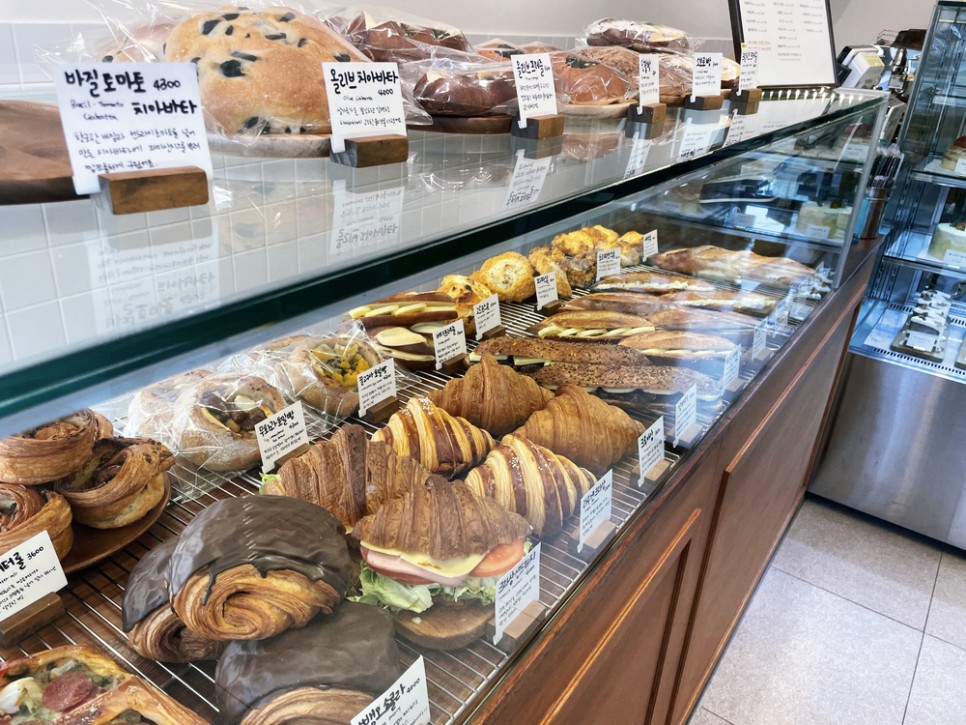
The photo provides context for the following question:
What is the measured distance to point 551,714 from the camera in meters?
1.02

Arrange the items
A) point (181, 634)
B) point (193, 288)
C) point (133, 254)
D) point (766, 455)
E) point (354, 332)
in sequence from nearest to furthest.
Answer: point (193, 288), point (133, 254), point (181, 634), point (354, 332), point (766, 455)

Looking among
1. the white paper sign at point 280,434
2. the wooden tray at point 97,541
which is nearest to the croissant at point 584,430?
the white paper sign at point 280,434

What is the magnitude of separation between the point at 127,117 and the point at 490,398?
0.76 m

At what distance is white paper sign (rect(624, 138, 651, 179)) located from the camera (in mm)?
1065

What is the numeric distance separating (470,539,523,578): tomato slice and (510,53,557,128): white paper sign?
78cm

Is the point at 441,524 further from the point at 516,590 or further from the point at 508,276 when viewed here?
the point at 508,276

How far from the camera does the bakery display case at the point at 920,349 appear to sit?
2.74 m

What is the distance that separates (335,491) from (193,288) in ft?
1.54

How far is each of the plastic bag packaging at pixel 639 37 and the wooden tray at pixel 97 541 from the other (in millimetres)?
1749

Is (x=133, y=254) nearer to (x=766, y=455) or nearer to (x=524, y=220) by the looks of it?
(x=524, y=220)

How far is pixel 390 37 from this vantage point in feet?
4.56

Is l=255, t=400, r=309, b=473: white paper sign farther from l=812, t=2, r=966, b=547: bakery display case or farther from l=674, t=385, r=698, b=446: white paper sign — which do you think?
l=812, t=2, r=966, b=547: bakery display case

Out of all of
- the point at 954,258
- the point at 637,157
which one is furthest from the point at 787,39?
the point at 954,258

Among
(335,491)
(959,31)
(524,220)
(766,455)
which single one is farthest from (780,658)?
(959,31)
